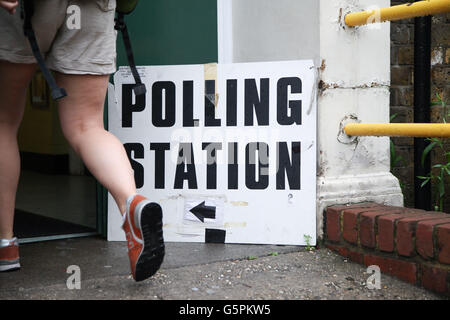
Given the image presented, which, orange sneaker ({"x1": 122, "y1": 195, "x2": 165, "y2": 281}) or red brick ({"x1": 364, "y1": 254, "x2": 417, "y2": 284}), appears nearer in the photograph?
orange sneaker ({"x1": 122, "y1": 195, "x2": 165, "y2": 281})

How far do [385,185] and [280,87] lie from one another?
65 centimetres

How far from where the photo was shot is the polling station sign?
2.66 m

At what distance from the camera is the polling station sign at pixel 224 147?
2.66 m

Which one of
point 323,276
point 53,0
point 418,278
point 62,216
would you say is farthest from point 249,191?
point 62,216

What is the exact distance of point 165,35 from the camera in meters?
2.93

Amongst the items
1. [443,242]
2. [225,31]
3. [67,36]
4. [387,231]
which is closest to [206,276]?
[387,231]

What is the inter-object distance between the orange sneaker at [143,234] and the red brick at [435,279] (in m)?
0.92

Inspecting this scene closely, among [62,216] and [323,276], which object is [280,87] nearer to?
[323,276]

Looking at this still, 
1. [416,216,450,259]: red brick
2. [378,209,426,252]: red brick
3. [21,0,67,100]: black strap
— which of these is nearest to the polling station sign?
[378,209,426,252]: red brick

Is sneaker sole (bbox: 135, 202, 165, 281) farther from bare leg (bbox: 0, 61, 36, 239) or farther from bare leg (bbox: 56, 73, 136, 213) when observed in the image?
bare leg (bbox: 0, 61, 36, 239)

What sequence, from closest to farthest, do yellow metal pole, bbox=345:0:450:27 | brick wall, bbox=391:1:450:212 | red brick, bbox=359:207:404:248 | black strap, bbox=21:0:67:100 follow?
1. black strap, bbox=21:0:67:100
2. yellow metal pole, bbox=345:0:450:27
3. red brick, bbox=359:207:404:248
4. brick wall, bbox=391:1:450:212

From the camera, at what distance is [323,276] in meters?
2.24

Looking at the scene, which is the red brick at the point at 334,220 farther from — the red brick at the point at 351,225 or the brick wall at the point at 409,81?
the brick wall at the point at 409,81

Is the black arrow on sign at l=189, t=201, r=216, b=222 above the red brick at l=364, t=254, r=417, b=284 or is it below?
above
